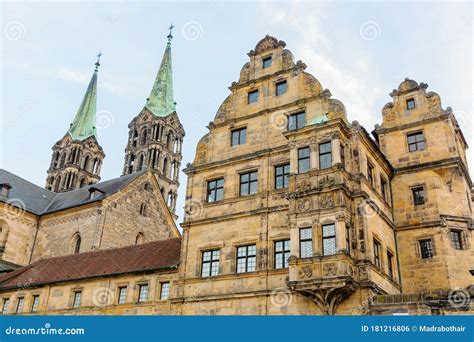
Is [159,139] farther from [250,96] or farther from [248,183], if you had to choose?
[248,183]

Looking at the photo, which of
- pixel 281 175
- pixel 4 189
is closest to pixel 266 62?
pixel 281 175

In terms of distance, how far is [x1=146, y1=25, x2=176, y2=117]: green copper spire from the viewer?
7288 cm

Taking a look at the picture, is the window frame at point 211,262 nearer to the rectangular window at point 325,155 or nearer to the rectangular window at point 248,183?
the rectangular window at point 248,183

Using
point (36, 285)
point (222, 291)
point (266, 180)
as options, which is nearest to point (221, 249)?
point (222, 291)

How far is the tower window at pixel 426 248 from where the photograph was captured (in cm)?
2319

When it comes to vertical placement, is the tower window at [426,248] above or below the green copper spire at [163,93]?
below

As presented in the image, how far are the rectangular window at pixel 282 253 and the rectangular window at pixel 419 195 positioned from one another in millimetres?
7600

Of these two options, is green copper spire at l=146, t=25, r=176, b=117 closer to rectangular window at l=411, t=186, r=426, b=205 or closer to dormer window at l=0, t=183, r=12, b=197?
dormer window at l=0, t=183, r=12, b=197

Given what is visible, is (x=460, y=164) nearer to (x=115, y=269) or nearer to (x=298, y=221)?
(x=298, y=221)

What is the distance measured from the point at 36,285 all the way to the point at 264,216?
16410mm

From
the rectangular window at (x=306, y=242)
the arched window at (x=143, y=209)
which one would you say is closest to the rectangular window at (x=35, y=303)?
the arched window at (x=143, y=209)

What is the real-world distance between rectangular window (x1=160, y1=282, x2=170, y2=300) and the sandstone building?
74 millimetres

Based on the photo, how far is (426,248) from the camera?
23391 mm

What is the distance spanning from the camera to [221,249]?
22.8 m
